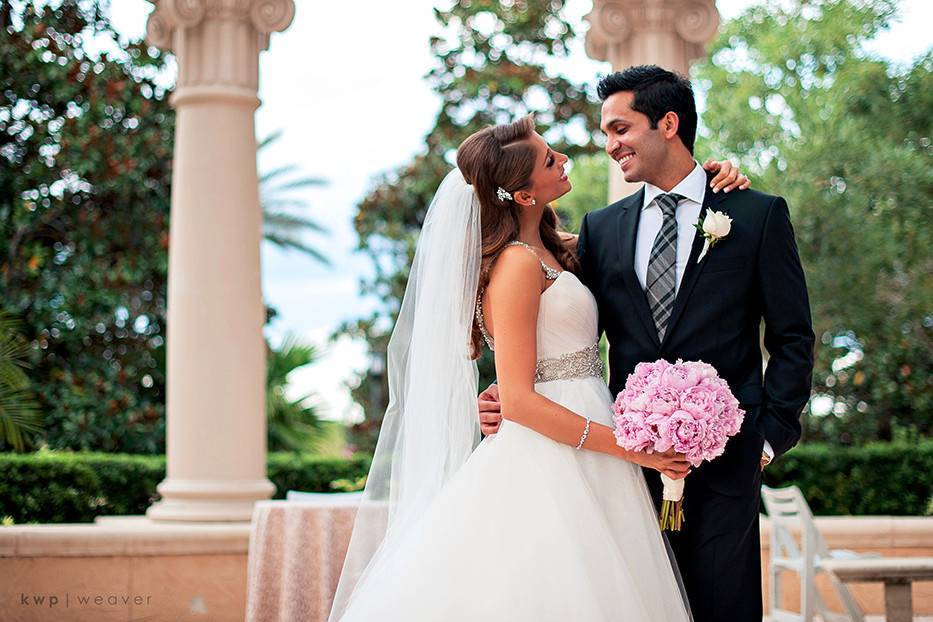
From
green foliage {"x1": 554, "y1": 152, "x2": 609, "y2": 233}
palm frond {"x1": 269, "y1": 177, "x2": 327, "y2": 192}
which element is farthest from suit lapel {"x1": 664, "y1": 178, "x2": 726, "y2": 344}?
palm frond {"x1": 269, "y1": 177, "x2": 327, "y2": 192}

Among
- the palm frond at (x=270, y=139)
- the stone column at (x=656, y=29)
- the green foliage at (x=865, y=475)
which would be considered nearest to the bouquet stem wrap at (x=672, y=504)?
the stone column at (x=656, y=29)

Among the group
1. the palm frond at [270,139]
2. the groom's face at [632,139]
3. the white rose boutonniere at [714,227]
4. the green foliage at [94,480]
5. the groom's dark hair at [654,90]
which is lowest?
the green foliage at [94,480]

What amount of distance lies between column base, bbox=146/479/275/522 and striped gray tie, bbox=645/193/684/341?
5371 millimetres

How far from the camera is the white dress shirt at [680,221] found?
4738mm

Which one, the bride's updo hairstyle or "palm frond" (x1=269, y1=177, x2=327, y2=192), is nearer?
the bride's updo hairstyle

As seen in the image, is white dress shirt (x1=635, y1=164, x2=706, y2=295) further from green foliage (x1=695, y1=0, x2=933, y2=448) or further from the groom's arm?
green foliage (x1=695, y1=0, x2=933, y2=448)

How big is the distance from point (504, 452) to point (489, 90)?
14052 mm

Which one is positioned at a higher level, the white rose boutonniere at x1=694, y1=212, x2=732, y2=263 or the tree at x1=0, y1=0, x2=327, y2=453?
the tree at x1=0, y1=0, x2=327, y2=453

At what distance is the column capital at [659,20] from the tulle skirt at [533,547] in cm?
534

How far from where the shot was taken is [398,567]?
4332 millimetres

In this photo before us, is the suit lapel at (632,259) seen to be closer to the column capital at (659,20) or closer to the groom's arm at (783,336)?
the groom's arm at (783,336)

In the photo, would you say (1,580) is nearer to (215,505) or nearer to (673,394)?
(215,505)

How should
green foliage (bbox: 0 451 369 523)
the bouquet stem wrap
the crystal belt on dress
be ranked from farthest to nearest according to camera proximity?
green foliage (bbox: 0 451 369 523) → the crystal belt on dress → the bouquet stem wrap

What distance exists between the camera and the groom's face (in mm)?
4770
